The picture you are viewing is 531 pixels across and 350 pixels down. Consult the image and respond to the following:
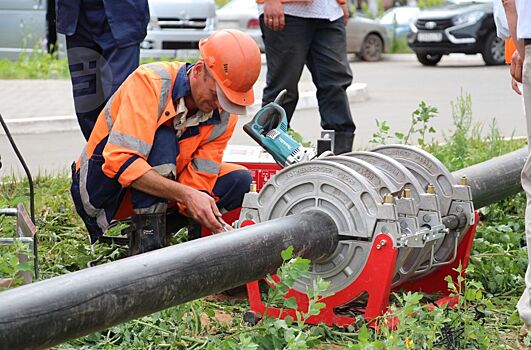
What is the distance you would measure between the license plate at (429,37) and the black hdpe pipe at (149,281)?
17.1 meters

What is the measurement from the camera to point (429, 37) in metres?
21.0

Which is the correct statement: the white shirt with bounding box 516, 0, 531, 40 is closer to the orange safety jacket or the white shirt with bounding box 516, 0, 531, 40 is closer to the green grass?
the green grass

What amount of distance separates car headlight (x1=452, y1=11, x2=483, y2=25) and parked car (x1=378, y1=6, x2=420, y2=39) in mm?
4878

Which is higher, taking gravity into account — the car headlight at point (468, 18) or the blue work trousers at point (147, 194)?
the blue work trousers at point (147, 194)

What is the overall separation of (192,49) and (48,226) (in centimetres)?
1139

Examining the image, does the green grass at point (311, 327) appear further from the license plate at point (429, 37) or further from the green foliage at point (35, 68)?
the license plate at point (429, 37)

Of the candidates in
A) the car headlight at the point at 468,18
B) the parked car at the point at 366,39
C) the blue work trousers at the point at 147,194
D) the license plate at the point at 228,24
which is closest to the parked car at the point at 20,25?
the license plate at the point at 228,24

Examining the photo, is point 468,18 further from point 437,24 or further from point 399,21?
point 399,21

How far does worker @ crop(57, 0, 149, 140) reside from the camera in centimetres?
635

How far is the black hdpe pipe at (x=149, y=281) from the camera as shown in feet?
9.94

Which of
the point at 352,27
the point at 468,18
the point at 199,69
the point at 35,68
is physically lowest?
the point at 352,27

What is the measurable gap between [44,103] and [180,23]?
214 inches

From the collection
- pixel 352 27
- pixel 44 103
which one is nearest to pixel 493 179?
pixel 44 103

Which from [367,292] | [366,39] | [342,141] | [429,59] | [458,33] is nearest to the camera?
[367,292]
